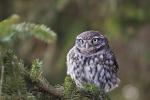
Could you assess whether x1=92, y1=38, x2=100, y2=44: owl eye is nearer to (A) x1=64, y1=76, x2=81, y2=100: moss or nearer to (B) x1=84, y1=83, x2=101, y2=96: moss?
(B) x1=84, y1=83, x2=101, y2=96: moss

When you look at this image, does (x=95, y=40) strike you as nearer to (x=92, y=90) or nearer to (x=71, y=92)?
(x=92, y=90)


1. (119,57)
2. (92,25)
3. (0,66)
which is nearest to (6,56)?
(0,66)

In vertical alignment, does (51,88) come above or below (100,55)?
below

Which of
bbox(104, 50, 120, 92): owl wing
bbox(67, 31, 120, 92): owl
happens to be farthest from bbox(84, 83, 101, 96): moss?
bbox(104, 50, 120, 92): owl wing

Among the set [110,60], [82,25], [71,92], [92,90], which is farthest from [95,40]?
[82,25]

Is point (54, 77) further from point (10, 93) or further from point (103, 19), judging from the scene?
point (10, 93)

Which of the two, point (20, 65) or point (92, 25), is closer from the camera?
point (20, 65)

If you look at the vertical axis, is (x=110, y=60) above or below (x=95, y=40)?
below
